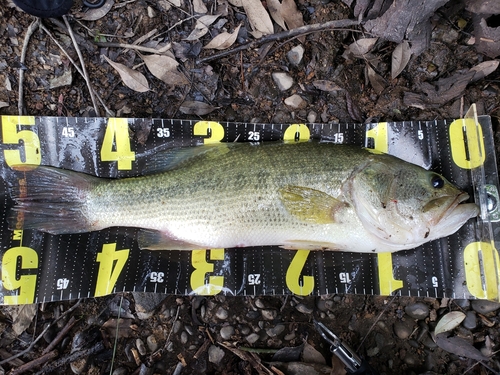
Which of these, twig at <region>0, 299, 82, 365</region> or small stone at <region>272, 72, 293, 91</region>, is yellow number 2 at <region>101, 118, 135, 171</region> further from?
small stone at <region>272, 72, 293, 91</region>

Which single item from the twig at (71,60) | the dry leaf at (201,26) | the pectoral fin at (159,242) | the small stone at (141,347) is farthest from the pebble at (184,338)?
the dry leaf at (201,26)

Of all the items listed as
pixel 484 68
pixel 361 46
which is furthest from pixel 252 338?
pixel 484 68

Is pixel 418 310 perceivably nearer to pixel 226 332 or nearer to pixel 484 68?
pixel 226 332

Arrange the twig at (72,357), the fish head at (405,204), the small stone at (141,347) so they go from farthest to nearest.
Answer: the small stone at (141,347)
the twig at (72,357)
the fish head at (405,204)

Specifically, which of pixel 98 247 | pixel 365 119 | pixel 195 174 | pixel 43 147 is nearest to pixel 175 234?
pixel 195 174

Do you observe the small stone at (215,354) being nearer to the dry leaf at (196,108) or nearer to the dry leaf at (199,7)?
the dry leaf at (196,108)

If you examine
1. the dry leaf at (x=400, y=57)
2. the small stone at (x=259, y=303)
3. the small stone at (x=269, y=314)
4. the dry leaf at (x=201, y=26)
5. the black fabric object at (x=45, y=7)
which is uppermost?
the black fabric object at (x=45, y=7)

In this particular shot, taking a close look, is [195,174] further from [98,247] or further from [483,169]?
[483,169]
